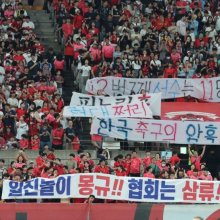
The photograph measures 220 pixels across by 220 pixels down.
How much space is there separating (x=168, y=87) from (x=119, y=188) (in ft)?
27.9

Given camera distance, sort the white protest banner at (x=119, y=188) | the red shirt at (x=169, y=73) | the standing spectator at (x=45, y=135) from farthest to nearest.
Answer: the red shirt at (x=169, y=73)
the standing spectator at (x=45, y=135)
the white protest banner at (x=119, y=188)

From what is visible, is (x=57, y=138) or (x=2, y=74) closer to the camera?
(x=57, y=138)

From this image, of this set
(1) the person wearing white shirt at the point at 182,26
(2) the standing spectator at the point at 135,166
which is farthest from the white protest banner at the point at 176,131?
(1) the person wearing white shirt at the point at 182,26

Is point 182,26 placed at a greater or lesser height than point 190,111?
greater

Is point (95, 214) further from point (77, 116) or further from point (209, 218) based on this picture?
point (77, 116)

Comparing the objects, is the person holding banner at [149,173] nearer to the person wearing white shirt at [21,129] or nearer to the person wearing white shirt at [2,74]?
the person wearing white shirt at [21,129]

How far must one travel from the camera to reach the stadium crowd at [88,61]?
26484 millimetres

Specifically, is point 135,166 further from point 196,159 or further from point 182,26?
point 182,26

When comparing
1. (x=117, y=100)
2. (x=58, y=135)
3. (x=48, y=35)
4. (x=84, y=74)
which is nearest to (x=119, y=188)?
(x=58, y=135)

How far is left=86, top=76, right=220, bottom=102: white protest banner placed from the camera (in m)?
32.1

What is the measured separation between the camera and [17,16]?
34656 millimetres

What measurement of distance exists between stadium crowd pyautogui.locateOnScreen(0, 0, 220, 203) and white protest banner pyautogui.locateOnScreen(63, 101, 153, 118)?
0.35 meters

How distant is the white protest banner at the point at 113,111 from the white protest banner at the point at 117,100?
7.7 inches

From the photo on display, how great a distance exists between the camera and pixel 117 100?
30078 millimetres
